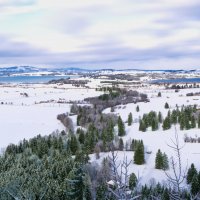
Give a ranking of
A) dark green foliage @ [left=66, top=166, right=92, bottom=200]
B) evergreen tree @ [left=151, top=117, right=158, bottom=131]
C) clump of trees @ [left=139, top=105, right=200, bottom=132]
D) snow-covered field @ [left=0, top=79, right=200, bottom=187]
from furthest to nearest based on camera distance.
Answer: evergreen tree @ [left=151, top=117, right=158, bottom=131]
clump of trees @ [left=139, top=105, right=200, bottom=132]
snow-covered field @ [left=0, top=79, right=200, bottom=187]
dark green foliage @ [left=66, top=166, right=92, bottom=200]

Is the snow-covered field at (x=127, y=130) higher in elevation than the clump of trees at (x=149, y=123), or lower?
lower

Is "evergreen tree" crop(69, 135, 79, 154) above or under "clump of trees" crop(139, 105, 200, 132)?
under

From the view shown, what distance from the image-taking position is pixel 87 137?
330 feet

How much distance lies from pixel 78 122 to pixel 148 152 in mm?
43372

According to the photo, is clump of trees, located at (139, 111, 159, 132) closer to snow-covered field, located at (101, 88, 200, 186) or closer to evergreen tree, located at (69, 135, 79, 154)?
snow-covered field, located at (101, 88, 200, 186)

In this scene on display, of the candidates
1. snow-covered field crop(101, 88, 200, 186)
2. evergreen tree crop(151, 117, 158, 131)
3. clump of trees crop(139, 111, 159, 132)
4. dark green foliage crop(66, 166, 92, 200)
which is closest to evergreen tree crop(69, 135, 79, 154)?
snow-covered field crop(101, 88, 200, 186)

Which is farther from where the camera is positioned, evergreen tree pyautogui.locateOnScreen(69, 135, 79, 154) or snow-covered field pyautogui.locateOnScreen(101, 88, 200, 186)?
evergreen tree pyautogui.locateOnScreen(69, 135, 79, 154)

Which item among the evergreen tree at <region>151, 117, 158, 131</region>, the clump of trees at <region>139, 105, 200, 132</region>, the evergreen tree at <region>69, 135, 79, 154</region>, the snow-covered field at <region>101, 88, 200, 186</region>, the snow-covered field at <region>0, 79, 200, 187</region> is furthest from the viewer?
the evergreen tree at <region>151, 117, 158, 131</region>

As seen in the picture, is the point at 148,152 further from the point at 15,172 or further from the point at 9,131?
the point at 9,131

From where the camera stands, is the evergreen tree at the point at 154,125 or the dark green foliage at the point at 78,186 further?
the evergreen tree at the point at 154,125

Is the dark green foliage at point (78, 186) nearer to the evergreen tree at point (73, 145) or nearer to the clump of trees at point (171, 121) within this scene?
the evergreen tree at point (73, 145)

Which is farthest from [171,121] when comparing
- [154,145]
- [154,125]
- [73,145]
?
[73,145]

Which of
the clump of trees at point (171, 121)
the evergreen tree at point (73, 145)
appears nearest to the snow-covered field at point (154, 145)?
the clump of trees at point (171, 121)

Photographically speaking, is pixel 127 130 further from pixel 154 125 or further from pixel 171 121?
pixel 171 121
